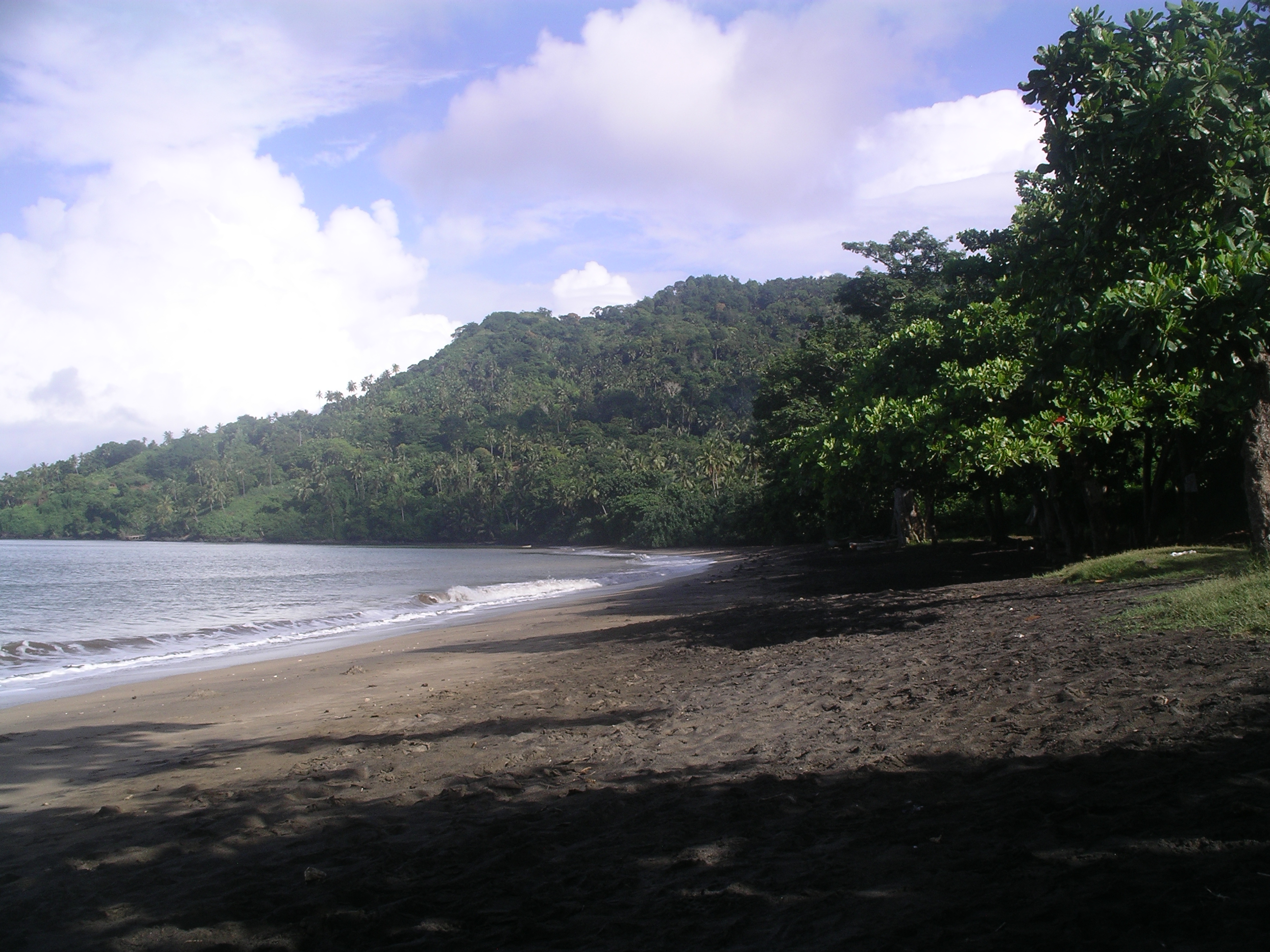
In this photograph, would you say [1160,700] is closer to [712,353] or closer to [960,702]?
[960,702]

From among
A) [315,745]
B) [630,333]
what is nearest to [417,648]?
[315,745]

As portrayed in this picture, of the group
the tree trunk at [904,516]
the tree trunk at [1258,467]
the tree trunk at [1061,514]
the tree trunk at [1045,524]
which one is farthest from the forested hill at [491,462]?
the tree trunk at [1258,467]

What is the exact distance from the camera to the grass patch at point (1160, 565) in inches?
435

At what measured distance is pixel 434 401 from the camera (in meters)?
156

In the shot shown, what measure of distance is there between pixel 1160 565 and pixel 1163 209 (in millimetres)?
5351

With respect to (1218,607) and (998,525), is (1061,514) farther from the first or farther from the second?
(1218,607)

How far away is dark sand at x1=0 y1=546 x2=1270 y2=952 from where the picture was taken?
351 cm

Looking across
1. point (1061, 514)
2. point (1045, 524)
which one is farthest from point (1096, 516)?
point (1045, 524)

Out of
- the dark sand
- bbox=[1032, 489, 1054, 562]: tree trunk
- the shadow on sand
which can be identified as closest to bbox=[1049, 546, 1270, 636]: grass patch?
the dark sand

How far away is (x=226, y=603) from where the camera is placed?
31.1m

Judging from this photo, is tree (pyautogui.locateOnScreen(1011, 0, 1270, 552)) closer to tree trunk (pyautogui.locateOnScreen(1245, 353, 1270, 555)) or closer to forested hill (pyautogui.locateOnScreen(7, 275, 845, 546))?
tree trunk (pyautogui.locateOnScreen(1245, 353, 1270, 555))

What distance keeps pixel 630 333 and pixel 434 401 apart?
4208 cm

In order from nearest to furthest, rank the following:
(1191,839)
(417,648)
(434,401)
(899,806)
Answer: (1191,839), (899,806), (417,648), (434,401)

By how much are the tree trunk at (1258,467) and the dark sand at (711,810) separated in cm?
187
